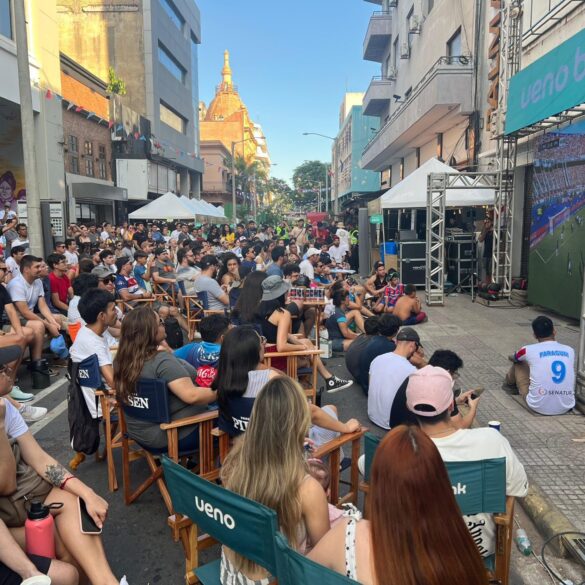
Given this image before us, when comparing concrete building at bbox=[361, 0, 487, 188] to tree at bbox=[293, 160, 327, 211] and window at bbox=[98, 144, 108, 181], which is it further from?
tree at bbox=[293, 160, 327, 211]

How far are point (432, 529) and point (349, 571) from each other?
406mm

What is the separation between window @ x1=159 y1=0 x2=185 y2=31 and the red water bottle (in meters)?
42.9

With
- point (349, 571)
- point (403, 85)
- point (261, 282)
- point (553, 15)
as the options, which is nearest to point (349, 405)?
point (261, 282)

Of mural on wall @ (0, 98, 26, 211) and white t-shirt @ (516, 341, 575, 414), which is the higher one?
mural on wall @ (0, 98, 26, 211)

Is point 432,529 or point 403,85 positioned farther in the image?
point 403,85

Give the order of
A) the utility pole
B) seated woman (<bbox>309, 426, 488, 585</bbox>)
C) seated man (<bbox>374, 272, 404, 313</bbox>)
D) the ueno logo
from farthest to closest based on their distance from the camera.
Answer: seated man (<bbox>374, 272, 404, 313</bbox>) → the utility pole → the ueno logo → seated woman (<bbox>309, 426, 488, 585</bbox>)

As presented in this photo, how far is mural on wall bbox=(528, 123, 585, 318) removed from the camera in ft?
31.1

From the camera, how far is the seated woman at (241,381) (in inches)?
138

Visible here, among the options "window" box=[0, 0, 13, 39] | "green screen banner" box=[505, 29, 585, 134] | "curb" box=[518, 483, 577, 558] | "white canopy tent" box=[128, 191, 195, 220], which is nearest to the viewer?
"curb" box=[518, 483, 577, 558]

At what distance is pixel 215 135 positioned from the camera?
8325 cm

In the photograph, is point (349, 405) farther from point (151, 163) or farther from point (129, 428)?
point (151, 163)

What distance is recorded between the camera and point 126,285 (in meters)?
9.74

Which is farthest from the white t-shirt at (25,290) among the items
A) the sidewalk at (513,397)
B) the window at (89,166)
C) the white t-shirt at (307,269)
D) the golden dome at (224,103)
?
the golden dome at (224,103)

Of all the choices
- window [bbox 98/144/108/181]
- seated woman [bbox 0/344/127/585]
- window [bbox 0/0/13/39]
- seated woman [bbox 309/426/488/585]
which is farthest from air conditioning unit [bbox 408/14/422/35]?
seated woman [bbox 309/426/488/585]
